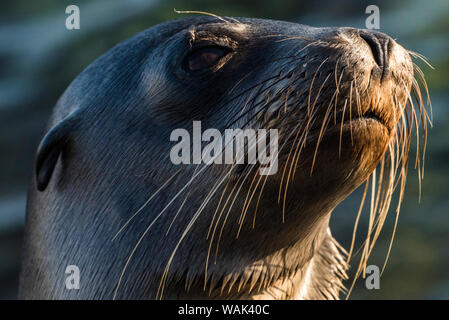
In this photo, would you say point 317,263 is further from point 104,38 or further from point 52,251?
point 104,38

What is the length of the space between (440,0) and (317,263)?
630 centimetres

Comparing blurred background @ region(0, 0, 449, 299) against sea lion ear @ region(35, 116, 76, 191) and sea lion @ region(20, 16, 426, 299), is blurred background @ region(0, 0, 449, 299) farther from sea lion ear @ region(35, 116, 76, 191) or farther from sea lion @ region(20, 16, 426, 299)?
sea lion ear @ region(35, 116, 76, 191)

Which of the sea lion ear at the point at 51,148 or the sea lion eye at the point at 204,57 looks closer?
the sea lion eye at the point at 204,57

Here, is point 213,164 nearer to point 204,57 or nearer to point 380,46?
point 204,57

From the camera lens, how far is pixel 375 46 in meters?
3.38

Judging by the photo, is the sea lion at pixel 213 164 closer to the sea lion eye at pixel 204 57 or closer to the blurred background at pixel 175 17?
the sea lion eye at pixel 204 57

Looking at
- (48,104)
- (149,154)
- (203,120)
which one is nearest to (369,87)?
(203,120)

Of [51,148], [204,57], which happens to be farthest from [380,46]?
[51,148]

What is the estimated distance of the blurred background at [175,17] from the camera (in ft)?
22.9

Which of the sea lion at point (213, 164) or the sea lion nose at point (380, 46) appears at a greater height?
the sea lion nose at point (380, 46)

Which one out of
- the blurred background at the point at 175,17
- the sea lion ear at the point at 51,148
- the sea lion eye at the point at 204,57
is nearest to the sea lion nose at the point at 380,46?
the sea lion eye at the point at 204,57

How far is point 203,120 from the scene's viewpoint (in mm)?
3639

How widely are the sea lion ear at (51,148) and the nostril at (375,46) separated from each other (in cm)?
147

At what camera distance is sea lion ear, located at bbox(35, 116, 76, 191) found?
3.96 m
